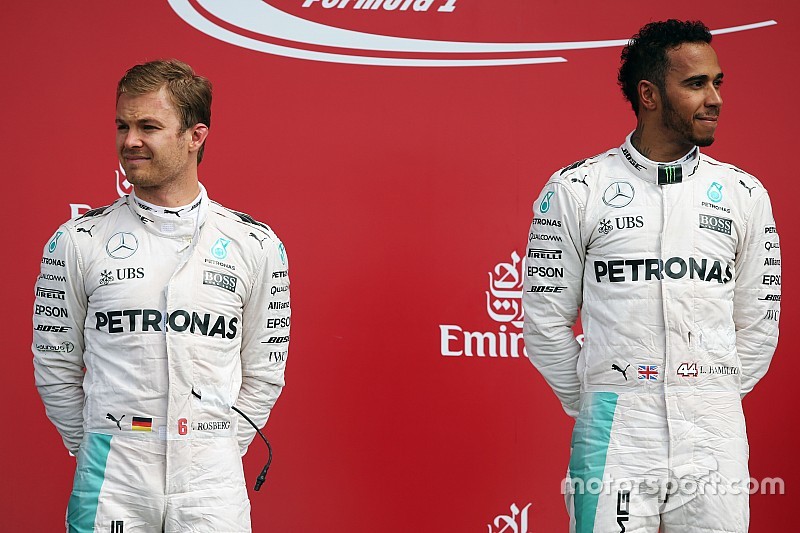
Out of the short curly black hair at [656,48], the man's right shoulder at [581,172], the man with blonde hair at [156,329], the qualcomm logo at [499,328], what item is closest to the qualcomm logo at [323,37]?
the qualcomm logo at [499,328]

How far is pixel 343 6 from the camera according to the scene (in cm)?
331

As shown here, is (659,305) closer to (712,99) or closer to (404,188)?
(712,99)

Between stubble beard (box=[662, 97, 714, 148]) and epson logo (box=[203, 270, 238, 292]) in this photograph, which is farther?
stubble beard (box=[662, 97, 714, 148])

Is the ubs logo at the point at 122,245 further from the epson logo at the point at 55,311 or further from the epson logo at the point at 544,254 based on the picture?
the epson logo at the point at 544,254

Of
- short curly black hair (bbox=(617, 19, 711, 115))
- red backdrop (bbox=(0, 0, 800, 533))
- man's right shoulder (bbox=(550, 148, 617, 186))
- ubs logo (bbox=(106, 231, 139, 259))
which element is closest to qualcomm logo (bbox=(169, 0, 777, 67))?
red backdrop (bbox=(0, 0, 800, 533))

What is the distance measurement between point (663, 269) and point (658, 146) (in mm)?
296

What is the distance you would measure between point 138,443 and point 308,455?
123 cm

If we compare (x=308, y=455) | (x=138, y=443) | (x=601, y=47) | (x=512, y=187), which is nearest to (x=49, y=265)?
(x=138, y=443)

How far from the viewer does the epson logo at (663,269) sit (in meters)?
2.34

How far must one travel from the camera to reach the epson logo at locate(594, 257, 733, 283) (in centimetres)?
234

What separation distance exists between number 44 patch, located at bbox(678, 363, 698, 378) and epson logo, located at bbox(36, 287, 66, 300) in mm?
1268

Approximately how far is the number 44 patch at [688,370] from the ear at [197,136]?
110cm

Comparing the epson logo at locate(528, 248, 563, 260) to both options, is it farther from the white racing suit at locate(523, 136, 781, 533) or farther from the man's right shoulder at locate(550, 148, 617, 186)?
the man's right shoulder at locate(550, 148, 617, 186)

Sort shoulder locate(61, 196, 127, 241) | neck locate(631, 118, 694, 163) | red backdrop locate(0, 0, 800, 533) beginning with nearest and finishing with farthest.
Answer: shoulder locate(61, 196, 127, 241) < neck locate(631, 118, 694, 163) < red backdrop locate(0, 0, 800, 533)
